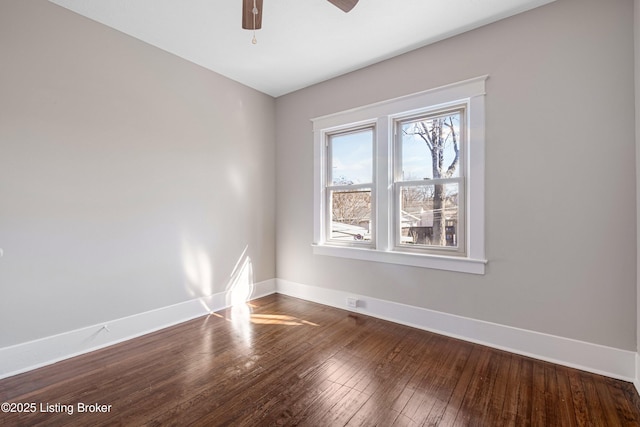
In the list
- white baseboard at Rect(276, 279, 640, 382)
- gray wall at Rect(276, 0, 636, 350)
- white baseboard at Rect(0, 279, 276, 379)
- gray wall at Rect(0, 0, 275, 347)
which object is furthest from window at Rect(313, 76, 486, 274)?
white baseboard at Rect(0, 279, 276, 379)

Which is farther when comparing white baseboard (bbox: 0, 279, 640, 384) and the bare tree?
the bare tree

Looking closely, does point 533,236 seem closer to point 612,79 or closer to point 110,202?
point 612,79

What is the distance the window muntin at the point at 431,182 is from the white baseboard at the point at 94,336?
240cm

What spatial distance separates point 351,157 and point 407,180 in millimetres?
821

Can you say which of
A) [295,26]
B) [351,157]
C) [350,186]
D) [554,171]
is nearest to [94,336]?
[350,186]

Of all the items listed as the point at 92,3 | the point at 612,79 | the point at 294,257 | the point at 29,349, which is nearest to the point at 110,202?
the point at 29,349

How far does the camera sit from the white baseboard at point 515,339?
2049 mm

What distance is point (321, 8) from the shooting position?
2.31 metres

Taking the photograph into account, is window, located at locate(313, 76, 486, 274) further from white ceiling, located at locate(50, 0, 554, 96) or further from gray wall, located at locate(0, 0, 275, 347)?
gray wall, located at locate(0, 0, 275, 347)

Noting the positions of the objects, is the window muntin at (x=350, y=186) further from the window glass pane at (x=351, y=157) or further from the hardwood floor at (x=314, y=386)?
the hardwood floor at (x=314, y=386)

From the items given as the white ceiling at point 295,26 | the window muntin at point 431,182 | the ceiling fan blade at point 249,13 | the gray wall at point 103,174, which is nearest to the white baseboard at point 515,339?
the window muntin at point 431,182

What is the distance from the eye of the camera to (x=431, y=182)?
2895 millimetres

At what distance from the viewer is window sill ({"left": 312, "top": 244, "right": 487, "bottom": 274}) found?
2.60 meters

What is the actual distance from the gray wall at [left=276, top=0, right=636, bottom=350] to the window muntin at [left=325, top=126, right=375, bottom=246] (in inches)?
34.6
